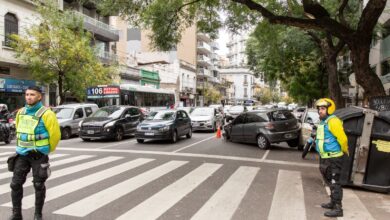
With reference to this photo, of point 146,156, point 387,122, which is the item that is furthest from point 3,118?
point 387,122

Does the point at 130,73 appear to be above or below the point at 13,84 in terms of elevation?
above

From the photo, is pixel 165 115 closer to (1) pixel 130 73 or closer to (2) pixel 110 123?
(2) pixel 110 123

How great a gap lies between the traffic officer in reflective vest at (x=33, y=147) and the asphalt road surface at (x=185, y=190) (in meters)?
0.51

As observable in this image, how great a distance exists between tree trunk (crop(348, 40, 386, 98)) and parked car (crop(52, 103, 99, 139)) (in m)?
13.4

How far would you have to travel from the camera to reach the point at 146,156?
1195cm

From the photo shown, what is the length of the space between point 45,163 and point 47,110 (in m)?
0.73

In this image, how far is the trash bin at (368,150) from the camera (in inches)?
294

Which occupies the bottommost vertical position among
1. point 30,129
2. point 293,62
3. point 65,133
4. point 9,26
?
point 65,133

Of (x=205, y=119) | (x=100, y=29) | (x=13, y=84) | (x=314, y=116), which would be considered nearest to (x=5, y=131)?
(x=13, y=84)

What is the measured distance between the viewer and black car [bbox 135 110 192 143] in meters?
15.7

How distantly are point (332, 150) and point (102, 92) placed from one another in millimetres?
20961

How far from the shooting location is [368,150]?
24.8 ft

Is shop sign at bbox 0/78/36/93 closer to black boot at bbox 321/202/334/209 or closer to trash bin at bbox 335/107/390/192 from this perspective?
trash bin at bbox 335/107/390/192

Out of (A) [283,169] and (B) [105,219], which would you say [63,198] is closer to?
(B) [105,219]
